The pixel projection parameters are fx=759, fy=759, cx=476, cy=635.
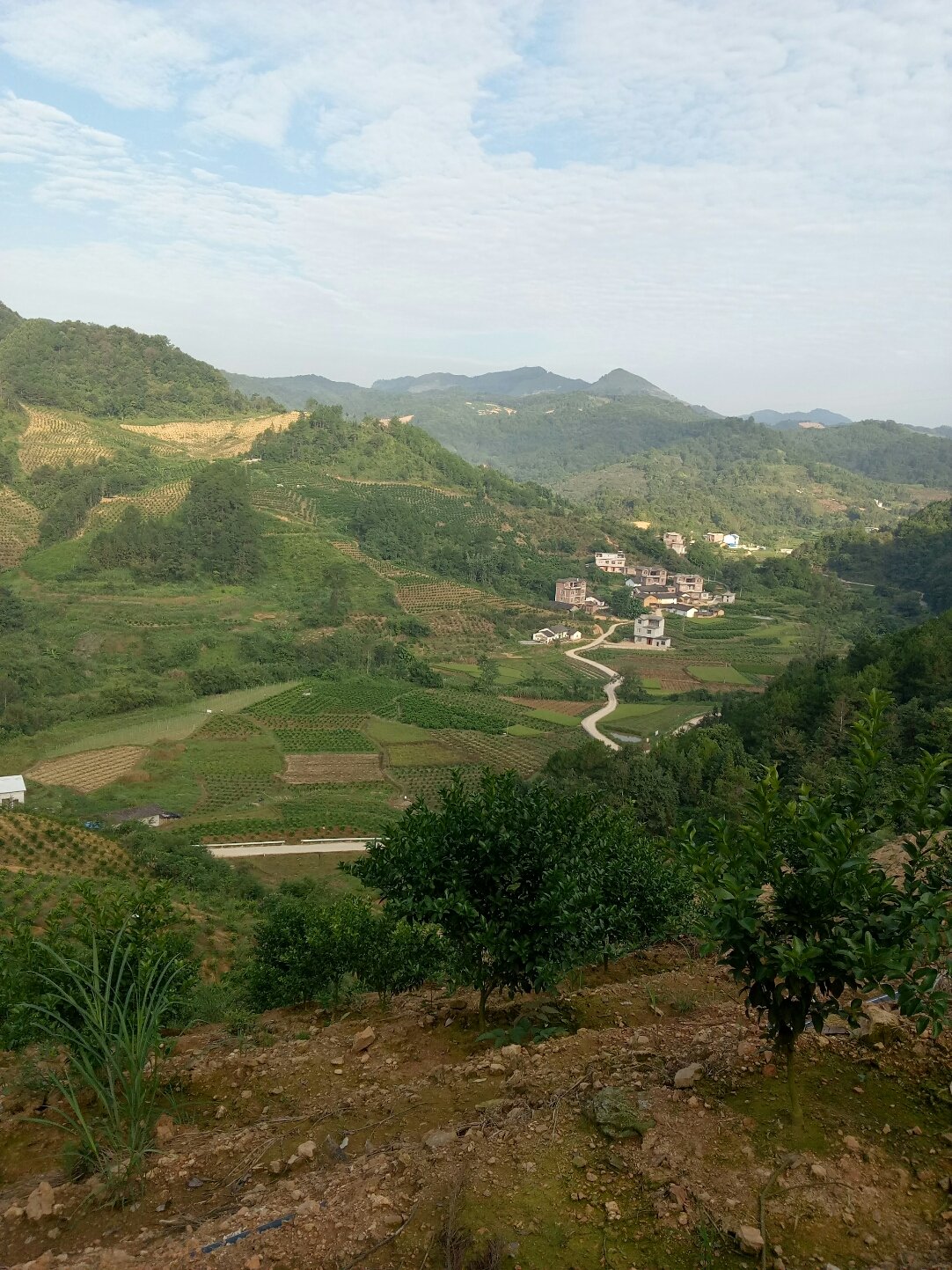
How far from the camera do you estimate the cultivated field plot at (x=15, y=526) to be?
59188mm

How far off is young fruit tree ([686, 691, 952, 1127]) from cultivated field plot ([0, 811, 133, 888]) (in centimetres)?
2076

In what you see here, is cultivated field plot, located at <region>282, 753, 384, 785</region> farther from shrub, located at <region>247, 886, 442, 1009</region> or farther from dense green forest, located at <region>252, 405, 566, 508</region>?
dense green forest, located at <region>252, 405, 566, 508</region>

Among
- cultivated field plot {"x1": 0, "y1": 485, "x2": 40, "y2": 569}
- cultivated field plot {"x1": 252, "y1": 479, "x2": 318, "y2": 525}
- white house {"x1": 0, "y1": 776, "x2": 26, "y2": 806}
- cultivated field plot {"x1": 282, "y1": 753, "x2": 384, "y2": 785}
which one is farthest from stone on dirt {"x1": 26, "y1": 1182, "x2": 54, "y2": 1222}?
cultivated field plot {"x1": 252, "y1": 479, "x2": 318, "y2": 525}

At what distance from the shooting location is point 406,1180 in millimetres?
3848

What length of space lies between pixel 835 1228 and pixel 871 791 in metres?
1.91

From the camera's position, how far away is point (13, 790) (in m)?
27.5

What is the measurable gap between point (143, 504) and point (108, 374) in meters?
33.9

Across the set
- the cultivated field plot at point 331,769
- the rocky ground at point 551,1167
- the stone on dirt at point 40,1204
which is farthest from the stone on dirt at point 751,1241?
the cultivated field plot at point 331,769

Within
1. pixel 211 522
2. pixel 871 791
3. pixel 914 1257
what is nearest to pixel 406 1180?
pixel 914 1257

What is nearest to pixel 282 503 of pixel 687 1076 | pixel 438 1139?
pixel 438 1139

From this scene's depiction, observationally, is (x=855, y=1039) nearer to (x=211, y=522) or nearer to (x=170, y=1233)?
(x=170, y=1233)

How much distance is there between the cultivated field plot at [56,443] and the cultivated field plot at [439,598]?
1331 inches

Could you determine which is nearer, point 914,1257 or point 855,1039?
point 914,1257

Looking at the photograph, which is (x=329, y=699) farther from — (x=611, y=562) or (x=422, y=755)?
(x=611, y=562)
